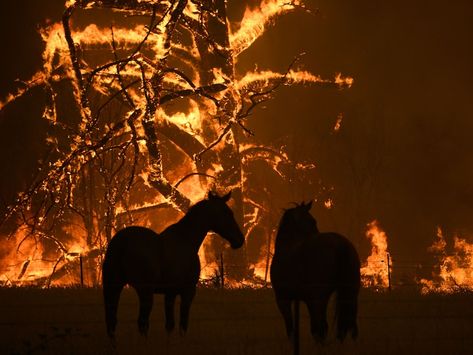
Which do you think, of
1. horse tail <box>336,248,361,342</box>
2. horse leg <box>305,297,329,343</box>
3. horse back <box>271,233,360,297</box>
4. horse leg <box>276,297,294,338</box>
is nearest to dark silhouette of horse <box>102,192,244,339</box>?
horse leg <box>276,297,294,338</box>

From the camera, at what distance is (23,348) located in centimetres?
1158

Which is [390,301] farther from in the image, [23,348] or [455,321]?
[23,348]

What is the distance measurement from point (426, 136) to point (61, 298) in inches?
1281

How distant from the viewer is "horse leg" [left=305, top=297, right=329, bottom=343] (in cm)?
1176

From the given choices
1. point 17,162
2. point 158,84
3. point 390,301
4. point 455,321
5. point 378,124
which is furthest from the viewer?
point 378,124

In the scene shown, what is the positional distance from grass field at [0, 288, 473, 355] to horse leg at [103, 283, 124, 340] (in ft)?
0.73

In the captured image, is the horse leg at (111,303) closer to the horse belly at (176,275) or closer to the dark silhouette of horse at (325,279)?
the horse belly at (176,275)

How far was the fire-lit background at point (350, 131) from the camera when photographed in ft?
131

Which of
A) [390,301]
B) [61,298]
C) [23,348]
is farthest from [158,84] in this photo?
[23,348]

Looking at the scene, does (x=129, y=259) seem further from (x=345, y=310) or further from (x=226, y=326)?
(x=345, y=310)

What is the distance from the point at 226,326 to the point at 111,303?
273 cm

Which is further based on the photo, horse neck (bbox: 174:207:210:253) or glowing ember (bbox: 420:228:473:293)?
glowing ember (bbox: 420:228:473:293)

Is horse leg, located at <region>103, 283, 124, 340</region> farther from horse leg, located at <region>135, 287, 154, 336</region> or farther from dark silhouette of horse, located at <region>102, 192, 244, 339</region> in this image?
horse leg, located at <region>135, 287, 154, 336</region>

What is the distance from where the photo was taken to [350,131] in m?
43.7
